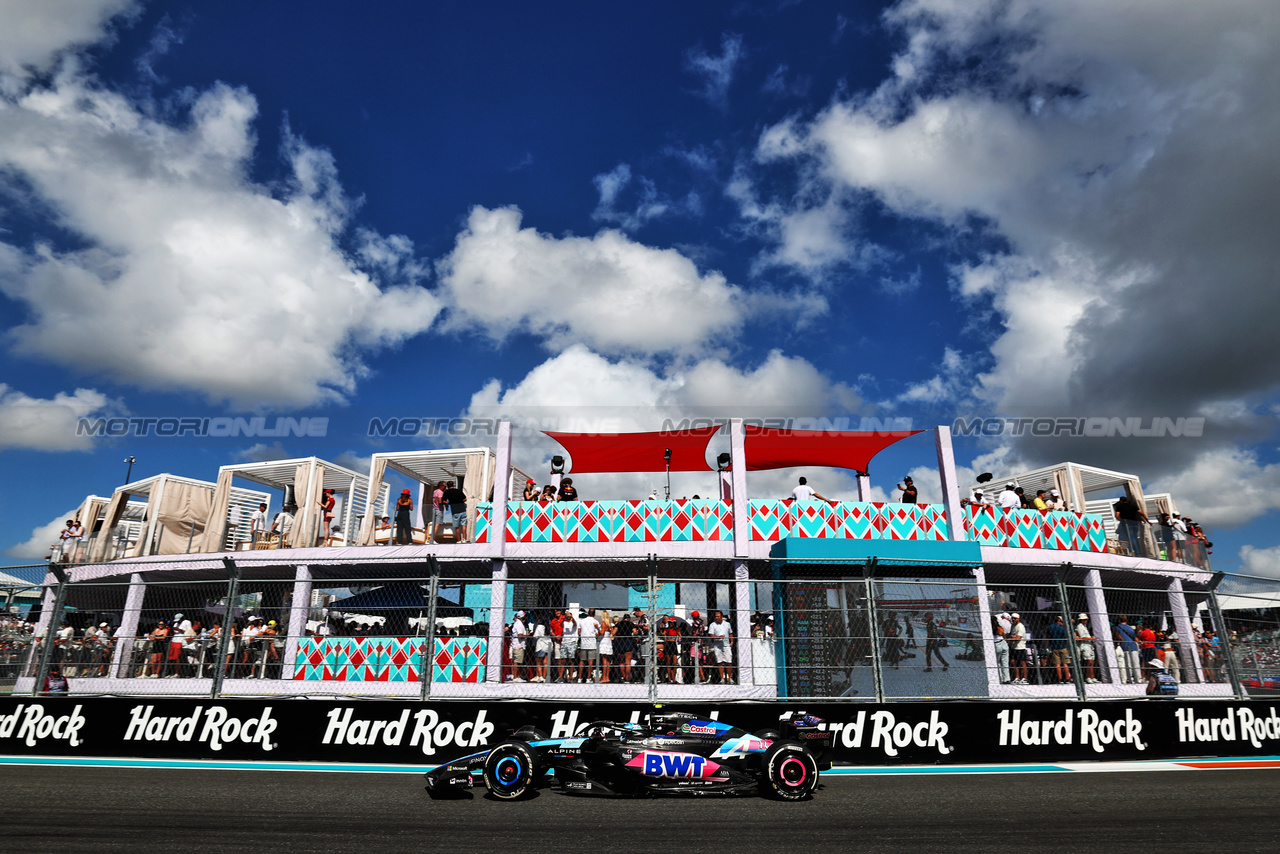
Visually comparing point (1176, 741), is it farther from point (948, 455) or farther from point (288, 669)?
point (288, 669)

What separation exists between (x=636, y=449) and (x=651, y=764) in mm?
13356

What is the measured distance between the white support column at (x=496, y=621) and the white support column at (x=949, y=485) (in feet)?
33.7

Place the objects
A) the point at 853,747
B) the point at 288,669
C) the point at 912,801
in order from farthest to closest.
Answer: the point at 288,669 → the point at 853,747 → the point at 912,801

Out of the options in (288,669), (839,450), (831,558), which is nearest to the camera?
(288,669)

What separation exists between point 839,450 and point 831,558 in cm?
599

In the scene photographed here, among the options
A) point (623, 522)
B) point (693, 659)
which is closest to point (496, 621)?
point (623, 522)

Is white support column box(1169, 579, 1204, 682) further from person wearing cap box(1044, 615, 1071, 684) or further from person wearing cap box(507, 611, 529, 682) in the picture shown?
person wearing cap box(507, 611, 529, 682)

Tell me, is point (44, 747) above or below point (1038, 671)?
below

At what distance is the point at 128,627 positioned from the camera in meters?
17.4

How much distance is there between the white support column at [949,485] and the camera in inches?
657

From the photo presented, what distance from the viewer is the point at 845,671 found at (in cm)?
877

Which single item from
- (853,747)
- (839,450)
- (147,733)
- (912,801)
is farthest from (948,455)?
(147,733)

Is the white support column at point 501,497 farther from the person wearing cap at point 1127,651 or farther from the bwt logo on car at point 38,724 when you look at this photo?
the person wearing cap at point 1127,651

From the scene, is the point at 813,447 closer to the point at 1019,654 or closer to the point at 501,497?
the point at 501,497
